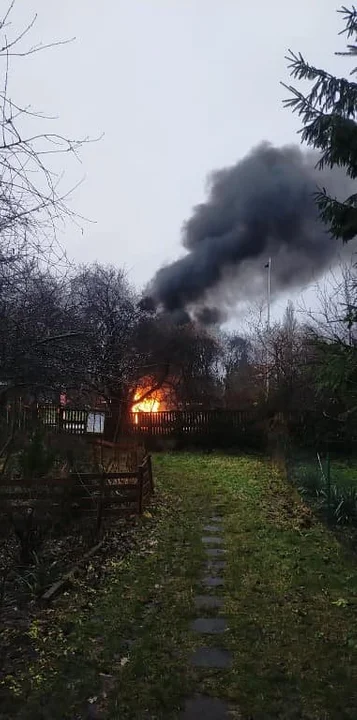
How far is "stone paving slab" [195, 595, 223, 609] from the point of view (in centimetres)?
550

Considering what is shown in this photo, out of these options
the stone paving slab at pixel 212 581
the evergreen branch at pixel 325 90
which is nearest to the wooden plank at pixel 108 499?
the stone paving slab at pixel 212 581

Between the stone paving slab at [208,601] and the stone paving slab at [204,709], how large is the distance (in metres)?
1.81

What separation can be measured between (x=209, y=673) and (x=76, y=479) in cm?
452

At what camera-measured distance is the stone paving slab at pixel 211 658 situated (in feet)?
13.6

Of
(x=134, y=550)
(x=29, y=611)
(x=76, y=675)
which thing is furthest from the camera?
(x=134, y=550)

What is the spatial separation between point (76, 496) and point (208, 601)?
10.3 feet

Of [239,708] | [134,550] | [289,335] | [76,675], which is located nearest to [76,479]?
[134,550]

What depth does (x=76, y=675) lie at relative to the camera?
156 inches

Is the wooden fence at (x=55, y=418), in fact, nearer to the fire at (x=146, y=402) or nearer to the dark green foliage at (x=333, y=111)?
the dark green foliage at (x=333, y=111)

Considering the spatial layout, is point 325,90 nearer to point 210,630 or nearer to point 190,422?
point 210,630

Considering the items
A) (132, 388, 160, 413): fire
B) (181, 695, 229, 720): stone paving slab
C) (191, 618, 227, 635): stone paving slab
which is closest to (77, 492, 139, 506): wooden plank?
(191, 618, 227, 635): stone paving slab

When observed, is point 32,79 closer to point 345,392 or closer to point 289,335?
point 345,392

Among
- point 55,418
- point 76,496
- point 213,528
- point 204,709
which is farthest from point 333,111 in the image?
point 55,418

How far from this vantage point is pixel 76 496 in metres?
8.20
